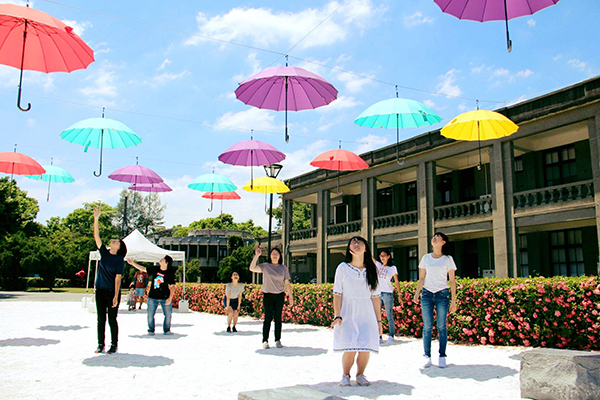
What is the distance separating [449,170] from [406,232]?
→ 3942 millimetres

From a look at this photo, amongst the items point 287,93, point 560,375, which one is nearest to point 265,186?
point 287,93

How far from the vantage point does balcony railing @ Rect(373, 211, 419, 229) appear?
2435cm

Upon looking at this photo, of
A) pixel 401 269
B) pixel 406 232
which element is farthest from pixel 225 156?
pixel 401 269

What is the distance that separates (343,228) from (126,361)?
22538mm

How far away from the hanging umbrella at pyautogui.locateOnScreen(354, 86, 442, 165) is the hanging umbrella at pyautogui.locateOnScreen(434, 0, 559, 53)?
17.2 ft

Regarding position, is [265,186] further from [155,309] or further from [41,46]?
[41,46]

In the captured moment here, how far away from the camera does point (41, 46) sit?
8312mm

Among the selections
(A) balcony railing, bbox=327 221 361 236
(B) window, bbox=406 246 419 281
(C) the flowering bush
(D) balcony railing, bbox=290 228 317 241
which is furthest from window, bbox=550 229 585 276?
(D) balcony railing, bbox=290 228 317 241

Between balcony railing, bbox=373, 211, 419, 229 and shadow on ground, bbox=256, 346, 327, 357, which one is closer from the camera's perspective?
shadow on ground, bbox=256, 346, 327, 357

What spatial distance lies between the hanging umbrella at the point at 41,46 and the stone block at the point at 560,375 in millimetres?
7905

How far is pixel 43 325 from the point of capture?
13.1 meters

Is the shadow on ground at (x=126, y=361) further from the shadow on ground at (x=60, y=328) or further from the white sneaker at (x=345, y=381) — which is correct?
the shadow on ground at (x=60, y=328)

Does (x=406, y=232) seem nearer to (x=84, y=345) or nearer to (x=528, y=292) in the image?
(x=528, y=292)

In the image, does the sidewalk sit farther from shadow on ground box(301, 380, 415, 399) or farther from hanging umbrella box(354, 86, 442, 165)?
hanging umbrella box(354, 86, 442, 165)
